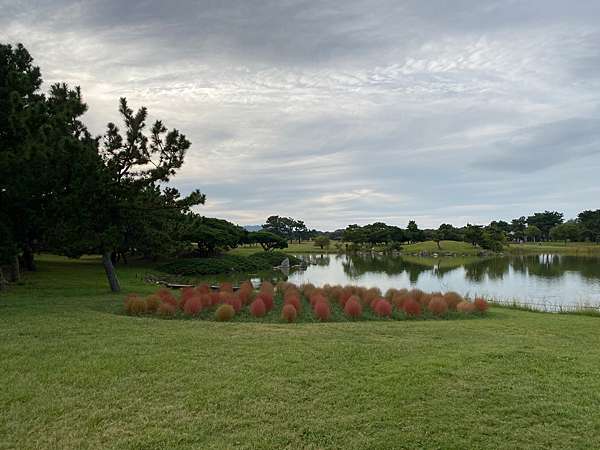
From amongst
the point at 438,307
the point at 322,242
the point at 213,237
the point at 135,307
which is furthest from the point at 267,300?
the point at 322,242

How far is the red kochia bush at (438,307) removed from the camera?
1081cm

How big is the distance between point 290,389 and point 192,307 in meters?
5.87

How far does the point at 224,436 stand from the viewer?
11.9 feet

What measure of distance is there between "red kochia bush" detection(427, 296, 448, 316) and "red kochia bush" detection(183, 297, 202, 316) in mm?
5491

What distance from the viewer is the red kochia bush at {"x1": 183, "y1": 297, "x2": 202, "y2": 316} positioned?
9969mm

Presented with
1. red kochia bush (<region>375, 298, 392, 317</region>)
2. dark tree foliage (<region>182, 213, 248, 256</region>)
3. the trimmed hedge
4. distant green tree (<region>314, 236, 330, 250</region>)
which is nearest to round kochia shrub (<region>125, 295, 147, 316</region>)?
red kochia bush (<region>375, 298, 392, 317</region>)

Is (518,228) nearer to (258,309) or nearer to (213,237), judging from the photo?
(213,237)

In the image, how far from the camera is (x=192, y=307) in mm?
9984

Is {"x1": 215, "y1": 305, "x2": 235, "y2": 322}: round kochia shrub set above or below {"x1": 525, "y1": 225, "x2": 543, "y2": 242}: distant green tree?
below

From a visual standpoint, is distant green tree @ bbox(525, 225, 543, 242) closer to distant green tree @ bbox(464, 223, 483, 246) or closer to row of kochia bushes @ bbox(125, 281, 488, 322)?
distant green tree @ bbox(464, 223, 483, 246)

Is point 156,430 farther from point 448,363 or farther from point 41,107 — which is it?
point 41,107

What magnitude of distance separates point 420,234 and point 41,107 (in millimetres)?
72694

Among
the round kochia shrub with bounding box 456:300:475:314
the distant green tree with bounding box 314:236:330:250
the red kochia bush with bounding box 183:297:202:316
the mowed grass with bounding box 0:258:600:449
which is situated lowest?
the round kochia shrub with bounding box 456:300:475:314

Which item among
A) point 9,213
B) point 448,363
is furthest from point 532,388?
point 9,213
